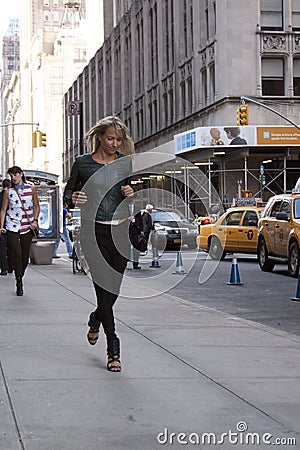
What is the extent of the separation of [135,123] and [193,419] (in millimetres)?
62895

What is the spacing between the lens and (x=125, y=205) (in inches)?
269

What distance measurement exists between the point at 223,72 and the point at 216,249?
21138 millimetres

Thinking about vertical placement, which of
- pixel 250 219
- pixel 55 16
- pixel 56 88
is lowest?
pixel 250 219

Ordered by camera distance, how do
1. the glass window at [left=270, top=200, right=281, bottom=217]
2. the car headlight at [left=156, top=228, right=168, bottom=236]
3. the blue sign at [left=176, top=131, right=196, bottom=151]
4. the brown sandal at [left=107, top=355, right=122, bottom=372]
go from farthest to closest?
the blue sign at [left=176, top=131, right=196, bottom=151] < the car headlight at [left=156, top=228, right=168, bottom=236] < the glass window at [left=270, top=200, right=281, bottom=217] < the brown sandal at [left=107, top=355, right=122, bottom=372]

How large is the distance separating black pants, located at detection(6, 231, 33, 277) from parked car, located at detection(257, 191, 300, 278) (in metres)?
7.60

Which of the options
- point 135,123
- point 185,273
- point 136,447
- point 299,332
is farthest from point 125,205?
point 135,123

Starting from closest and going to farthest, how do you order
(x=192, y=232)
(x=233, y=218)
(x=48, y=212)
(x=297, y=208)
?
(x=297, y=208), (x=48, y=212), (x=233, y=218), (x=192, y=232)

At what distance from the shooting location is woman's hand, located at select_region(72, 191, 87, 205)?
6.80m

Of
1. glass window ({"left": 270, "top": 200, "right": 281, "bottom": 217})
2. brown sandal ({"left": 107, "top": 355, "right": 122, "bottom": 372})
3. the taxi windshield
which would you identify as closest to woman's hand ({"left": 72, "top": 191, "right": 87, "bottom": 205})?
brown sandal ({"left": 107, "top": 355, "right": 122, "bottom": 372})

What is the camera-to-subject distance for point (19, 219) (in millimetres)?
12078

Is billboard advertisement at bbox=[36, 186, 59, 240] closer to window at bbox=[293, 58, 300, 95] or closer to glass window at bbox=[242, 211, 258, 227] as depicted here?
glass window at bbox=[242, 211, 258, 227]

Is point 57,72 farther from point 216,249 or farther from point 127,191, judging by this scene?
point 127,191

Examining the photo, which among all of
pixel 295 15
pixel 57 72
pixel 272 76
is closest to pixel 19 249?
pixel 272 76

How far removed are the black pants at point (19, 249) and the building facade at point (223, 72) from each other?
25.3 meters
